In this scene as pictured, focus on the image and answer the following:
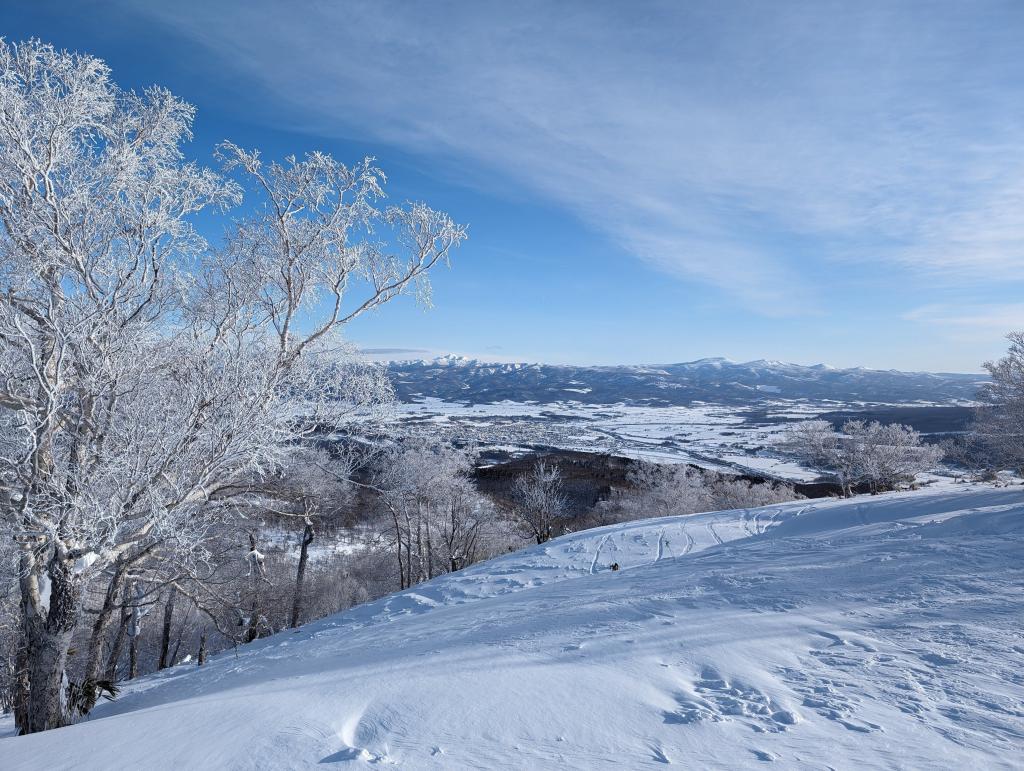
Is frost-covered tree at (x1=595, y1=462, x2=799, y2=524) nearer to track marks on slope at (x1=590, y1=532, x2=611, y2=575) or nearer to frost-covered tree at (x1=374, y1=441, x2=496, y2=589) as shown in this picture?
frost-covered tree at (x1=374, y1=441, x2=496, y2=589)

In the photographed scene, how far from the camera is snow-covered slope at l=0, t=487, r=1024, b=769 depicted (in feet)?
9.51

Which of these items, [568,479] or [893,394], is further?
[893,394]

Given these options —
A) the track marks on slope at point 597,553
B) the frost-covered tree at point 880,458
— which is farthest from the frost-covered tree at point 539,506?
the frost-covered tree at point 880,458

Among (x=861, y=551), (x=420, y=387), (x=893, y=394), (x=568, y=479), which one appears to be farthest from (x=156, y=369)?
(x=893, y=394)

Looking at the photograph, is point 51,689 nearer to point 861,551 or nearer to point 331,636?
point 331,636

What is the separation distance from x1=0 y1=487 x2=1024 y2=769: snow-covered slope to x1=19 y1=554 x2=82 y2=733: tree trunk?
3.00 feet

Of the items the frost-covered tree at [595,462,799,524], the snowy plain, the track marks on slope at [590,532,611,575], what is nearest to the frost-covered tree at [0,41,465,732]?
the snowy plain

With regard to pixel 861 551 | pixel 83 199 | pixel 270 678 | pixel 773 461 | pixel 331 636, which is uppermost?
pixel 83 199

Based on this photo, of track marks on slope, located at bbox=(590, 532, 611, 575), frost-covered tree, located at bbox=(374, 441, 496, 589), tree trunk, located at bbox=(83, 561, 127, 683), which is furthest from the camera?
frost-covered tree, located at bbox=(374, 441, 496, 589)

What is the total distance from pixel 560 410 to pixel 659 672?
13902cm

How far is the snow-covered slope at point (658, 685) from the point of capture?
2.90 metres

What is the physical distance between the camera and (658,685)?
3.64 meters

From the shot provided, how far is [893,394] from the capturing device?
180125 millimetres

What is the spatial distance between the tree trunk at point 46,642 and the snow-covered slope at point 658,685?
0.91 meters
